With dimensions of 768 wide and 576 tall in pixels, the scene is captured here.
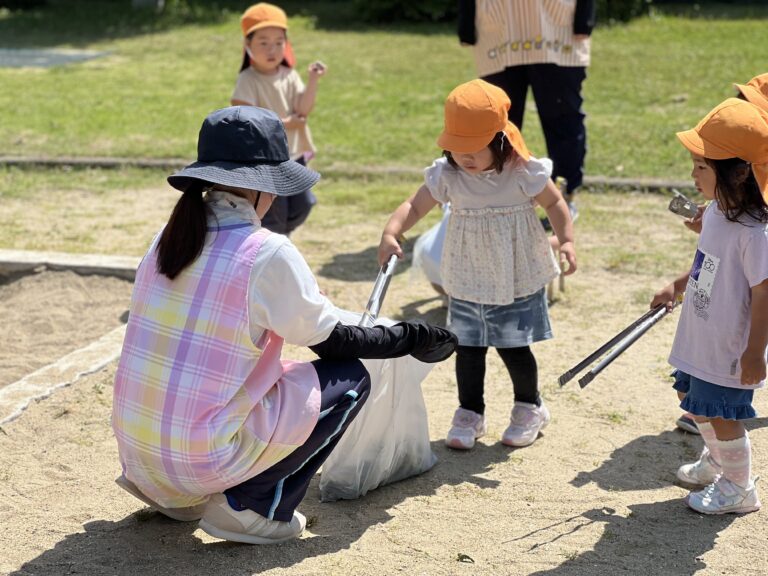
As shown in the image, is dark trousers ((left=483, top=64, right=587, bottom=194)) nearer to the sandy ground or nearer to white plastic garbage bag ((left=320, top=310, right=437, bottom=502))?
the sandy ground

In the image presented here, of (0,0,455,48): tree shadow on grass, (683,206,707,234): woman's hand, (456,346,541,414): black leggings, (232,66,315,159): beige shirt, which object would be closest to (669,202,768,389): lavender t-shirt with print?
(683,206,707,234): woman's hand

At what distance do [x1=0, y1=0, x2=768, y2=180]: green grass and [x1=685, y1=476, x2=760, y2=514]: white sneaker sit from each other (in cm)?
434

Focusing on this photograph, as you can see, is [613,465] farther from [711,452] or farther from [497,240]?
[497,240]

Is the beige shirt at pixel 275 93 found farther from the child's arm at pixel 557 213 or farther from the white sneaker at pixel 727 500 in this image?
the white sneaker at pixel 727 500

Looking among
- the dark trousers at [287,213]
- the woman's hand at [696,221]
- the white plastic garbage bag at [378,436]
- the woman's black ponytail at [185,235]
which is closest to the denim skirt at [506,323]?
the white plastic garbage bag at [378,436]

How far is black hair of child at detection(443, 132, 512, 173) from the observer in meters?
3.84

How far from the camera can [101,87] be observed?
11.6 meters

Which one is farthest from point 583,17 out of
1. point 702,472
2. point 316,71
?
point 702,472

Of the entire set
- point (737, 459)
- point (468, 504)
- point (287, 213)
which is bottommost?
point (468, 504)

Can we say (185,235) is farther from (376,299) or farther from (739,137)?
(739,137)

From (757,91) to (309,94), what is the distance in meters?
2.61

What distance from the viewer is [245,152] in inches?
121

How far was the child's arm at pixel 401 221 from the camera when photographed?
153 inches

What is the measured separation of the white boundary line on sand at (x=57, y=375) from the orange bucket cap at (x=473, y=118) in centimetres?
179
